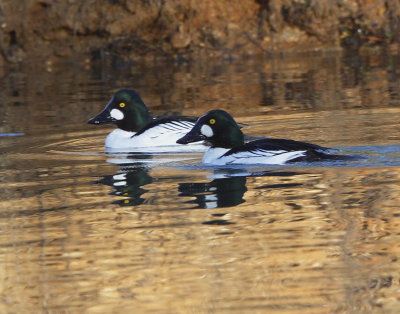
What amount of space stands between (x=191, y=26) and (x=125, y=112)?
1119 cm

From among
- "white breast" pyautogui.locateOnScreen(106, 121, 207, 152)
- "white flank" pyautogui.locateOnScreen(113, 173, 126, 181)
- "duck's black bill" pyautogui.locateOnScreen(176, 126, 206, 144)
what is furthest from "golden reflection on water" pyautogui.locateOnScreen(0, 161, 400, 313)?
"white breast" pyautogui.locateOnScreen(106, 121, 207, 152)

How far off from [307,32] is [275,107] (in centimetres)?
951

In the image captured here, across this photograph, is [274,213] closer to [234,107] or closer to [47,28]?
[234,107]

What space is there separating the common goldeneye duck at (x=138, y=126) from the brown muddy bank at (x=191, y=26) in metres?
10.6

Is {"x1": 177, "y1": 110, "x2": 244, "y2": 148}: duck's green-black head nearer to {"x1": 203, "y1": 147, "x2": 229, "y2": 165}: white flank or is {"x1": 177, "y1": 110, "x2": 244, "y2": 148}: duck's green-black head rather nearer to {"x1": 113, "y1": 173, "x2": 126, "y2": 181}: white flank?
{"x1": 203, "y1": 147, "x2": 229, "y2": 165}: white flank

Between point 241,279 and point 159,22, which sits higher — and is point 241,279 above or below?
below

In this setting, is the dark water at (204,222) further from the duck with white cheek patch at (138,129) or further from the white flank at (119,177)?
the duck with white cheek patch at (138,129)

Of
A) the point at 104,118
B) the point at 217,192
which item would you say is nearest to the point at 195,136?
the point at 217,192

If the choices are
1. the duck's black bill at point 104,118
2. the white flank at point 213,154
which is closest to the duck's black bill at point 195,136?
the white flank at point 213,154

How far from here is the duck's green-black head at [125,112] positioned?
13461 millimetres

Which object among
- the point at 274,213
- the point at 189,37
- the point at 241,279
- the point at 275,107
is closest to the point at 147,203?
the point at 274,213

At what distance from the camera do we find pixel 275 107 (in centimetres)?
1523

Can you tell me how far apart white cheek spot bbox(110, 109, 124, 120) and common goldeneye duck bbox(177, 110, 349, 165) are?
2.55m

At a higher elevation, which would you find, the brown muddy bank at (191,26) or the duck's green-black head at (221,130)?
the brown muddy bank at (191,26)
